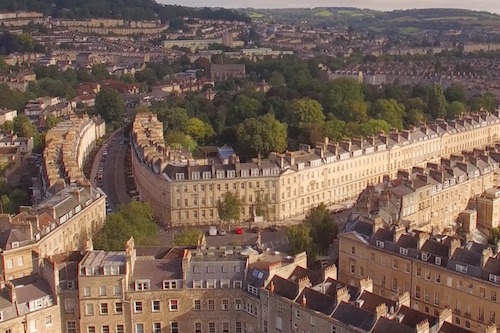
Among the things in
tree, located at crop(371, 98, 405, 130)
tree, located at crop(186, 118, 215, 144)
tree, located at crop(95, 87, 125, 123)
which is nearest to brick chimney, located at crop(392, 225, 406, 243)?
tree, located at crop(371, 98, 405, 130)

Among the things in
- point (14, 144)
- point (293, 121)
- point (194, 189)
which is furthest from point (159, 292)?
point (293, 121)

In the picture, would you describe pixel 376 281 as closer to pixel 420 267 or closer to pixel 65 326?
pixel 420 267

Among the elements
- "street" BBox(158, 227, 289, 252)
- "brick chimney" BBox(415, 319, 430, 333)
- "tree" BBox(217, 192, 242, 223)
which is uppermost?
"brick chimney" BBox(415, 319, 430, 333)

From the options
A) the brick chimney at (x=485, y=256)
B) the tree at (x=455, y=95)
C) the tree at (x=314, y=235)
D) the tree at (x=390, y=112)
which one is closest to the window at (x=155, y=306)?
the tree at (x=314, y=235)

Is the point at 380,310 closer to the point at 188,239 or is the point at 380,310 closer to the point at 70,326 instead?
the point at 70,326

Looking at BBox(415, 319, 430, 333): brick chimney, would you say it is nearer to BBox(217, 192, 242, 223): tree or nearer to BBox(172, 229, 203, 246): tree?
BBox(172, 229, 203, 246): tree

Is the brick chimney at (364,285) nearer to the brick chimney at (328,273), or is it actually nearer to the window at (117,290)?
the brick chimney at (328,273)
